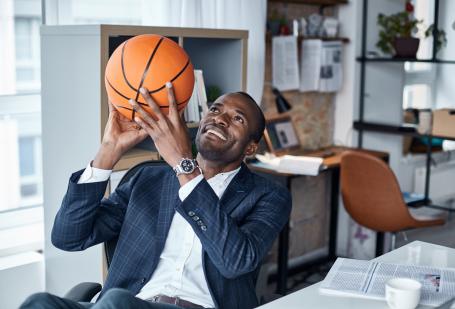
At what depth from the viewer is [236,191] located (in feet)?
6.91

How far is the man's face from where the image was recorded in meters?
2.03

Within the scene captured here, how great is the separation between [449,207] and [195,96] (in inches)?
88.2

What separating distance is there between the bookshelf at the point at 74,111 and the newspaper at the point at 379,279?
1298 millimetres

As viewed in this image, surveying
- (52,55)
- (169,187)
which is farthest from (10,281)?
(169,187)

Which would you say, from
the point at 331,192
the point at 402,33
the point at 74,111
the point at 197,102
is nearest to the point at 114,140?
the point at 74,111

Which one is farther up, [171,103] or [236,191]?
[171,103]

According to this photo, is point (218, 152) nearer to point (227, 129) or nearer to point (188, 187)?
point (227, 129)

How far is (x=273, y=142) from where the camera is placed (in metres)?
4.17

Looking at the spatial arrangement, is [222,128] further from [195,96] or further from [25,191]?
[25,191]

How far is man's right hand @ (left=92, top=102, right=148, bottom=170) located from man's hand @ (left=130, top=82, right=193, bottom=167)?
0.14 metres

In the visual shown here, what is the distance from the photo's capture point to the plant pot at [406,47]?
440 centimetres

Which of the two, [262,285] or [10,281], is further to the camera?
[262,285]

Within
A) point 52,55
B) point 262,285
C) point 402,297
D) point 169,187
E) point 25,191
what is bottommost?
point 262,285

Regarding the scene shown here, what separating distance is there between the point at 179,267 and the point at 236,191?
29 cm
